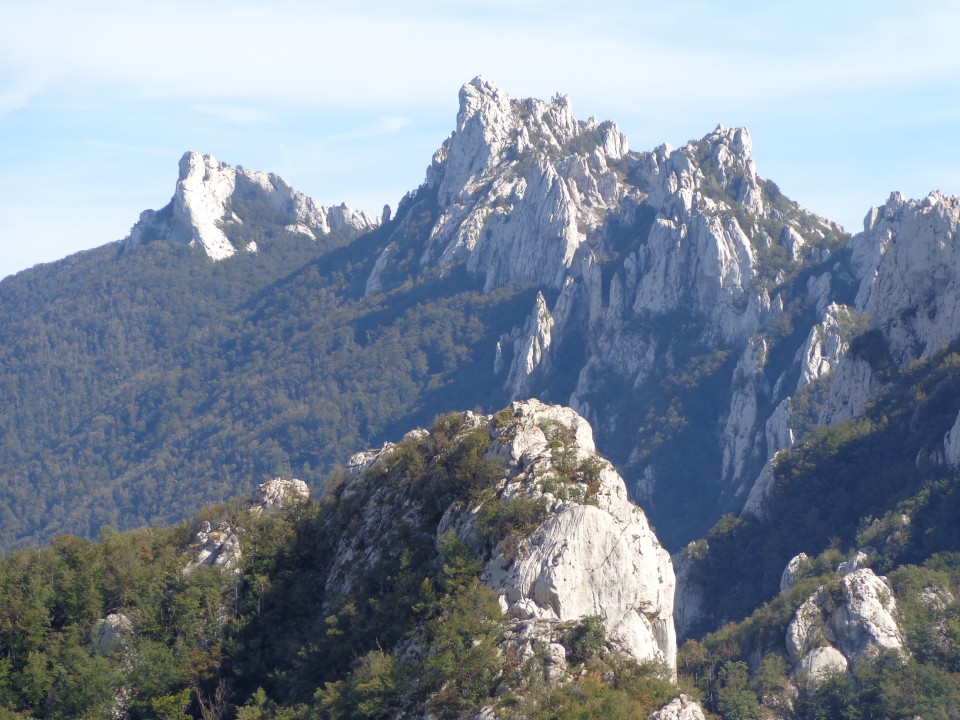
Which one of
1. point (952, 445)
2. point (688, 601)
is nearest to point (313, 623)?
point (952, 445)

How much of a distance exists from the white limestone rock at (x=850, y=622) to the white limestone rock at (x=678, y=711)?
126 feet

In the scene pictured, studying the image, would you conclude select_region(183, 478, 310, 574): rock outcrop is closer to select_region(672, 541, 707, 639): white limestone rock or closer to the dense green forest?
the dense green forest

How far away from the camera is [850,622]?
82.1 metres

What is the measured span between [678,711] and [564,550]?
771cm

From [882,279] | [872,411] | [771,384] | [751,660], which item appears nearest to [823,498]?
[872,411]

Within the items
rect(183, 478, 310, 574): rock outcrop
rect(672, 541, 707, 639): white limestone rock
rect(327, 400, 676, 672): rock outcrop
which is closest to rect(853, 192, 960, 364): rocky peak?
rect(672, 541, 707, 639): white limestone rock

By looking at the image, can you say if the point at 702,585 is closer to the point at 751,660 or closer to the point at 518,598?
the point at 751,660

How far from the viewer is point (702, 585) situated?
12231 centimetres

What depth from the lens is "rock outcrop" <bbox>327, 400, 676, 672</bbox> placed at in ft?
160

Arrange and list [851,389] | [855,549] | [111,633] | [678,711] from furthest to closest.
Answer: [851,389] → [855,549] → [111,633] → [678,711]

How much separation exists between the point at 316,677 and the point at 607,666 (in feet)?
47.1


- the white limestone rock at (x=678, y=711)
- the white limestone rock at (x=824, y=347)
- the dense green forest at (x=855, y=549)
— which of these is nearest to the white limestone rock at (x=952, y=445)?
the dense green forest at (x=855, y=549)

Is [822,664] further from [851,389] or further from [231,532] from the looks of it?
[851,389]

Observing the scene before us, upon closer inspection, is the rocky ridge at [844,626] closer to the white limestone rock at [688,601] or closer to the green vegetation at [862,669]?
the green vegetation at [862,669]
